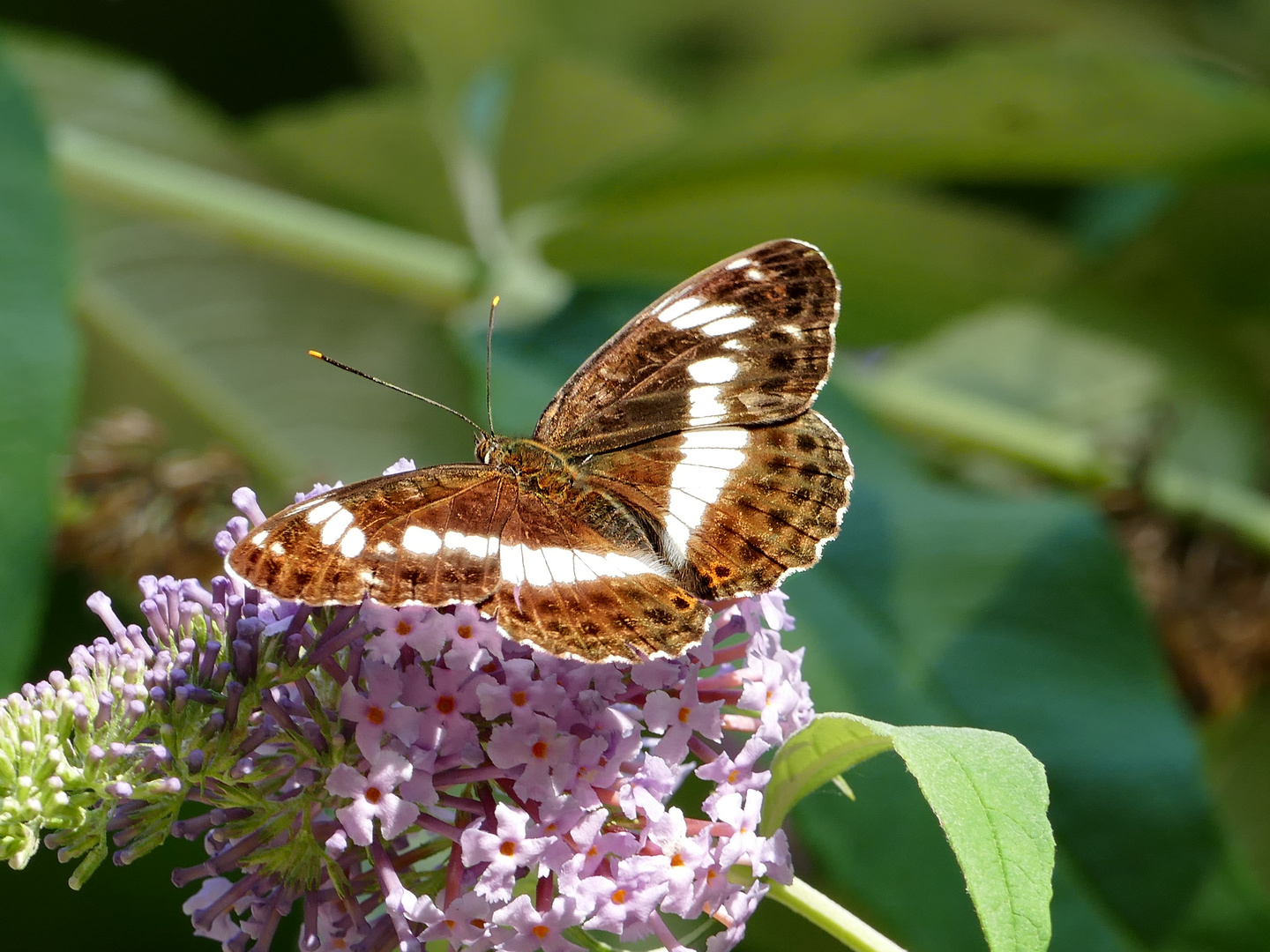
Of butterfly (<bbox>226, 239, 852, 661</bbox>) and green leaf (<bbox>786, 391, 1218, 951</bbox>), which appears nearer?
butterfly (<bbox>226, 239, 852, 661</bbox>)

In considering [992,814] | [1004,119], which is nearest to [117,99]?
[1004,119]

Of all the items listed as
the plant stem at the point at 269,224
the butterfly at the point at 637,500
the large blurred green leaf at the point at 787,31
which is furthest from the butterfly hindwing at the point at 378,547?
the large blurred green leaf at the point at 787,31

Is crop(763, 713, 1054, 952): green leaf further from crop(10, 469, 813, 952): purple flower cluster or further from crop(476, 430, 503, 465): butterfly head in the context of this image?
crop(476, 430, 503, 465): butterfly head

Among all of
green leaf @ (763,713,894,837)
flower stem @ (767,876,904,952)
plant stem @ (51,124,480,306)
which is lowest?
plant stem @ (51,124,480,306)

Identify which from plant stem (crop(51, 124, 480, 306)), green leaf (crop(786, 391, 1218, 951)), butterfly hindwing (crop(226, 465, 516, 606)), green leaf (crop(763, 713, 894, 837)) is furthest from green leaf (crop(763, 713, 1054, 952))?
plant stem (crop(51, 124, 480, 306))

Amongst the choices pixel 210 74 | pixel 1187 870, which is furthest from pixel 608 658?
pixel 210 74

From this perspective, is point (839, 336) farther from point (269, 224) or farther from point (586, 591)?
point (586, 591)

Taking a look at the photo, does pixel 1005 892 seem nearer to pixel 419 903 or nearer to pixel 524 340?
pixel 419 903
